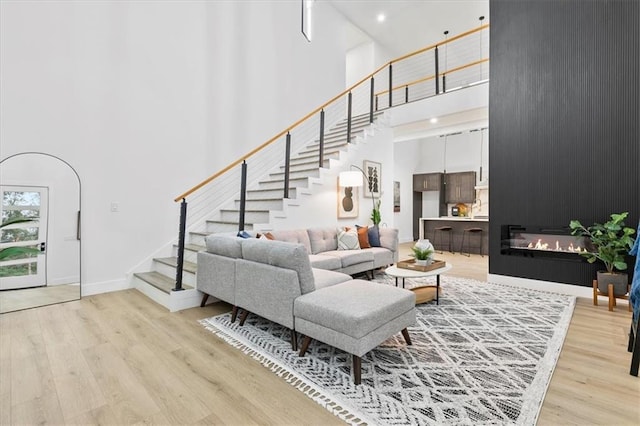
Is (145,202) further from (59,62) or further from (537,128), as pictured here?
(537,128)

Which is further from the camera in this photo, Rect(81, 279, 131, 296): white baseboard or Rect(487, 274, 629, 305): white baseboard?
Rect(81, 279, 131, 296): white baseboard

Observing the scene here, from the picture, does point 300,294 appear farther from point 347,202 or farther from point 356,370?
point 347,202

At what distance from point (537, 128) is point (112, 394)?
520cm

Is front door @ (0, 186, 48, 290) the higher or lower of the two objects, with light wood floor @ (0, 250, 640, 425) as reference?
higher

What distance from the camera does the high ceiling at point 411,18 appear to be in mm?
7418

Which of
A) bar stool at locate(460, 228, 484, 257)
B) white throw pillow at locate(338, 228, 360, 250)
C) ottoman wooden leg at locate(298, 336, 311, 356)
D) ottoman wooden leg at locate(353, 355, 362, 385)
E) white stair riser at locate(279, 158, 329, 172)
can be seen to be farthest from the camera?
bar stool at locate(460, 228, 484, 257)

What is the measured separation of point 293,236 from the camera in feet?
14.4

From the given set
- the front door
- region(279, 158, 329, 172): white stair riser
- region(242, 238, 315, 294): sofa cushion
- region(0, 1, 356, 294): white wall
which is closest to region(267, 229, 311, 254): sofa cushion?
region(242, 238, 315, 294): sofa cushion

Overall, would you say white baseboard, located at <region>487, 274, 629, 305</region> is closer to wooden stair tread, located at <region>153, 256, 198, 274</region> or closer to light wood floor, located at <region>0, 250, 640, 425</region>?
light wood floor, located at <region>0, 250, 640, 425</region>

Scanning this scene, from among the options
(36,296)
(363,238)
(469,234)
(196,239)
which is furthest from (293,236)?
(469,234)

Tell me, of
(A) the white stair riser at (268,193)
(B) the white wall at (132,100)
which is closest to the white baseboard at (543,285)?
(A) the white stair riser at (268,193)

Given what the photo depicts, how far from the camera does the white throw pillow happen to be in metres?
4.81

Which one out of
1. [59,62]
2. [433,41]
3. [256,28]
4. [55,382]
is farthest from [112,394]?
[433,41]

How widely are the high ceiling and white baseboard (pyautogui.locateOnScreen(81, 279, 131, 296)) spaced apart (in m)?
7.51
